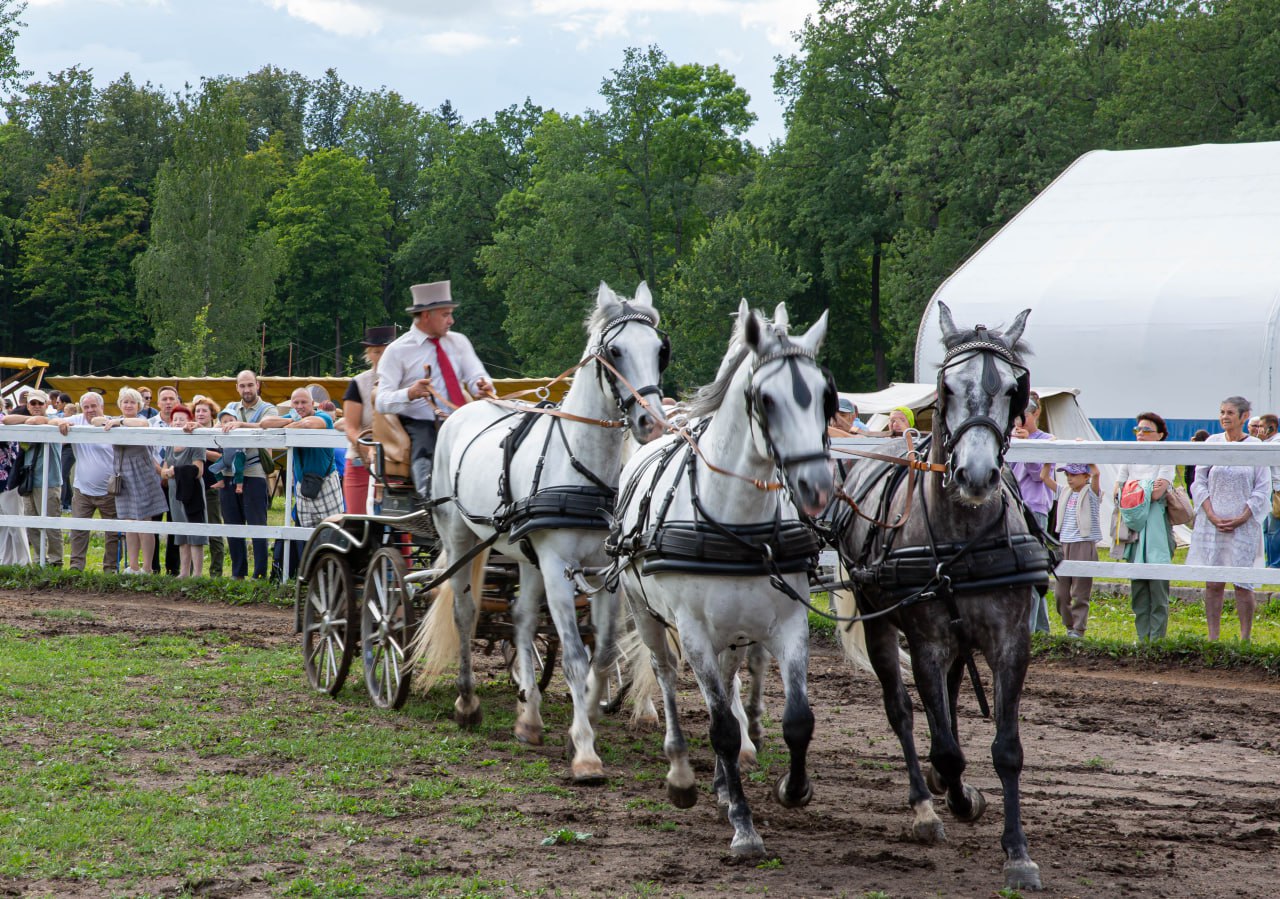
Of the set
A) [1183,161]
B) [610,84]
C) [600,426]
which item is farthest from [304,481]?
[610,84]

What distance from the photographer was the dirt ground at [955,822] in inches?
195

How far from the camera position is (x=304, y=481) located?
41.2 ft

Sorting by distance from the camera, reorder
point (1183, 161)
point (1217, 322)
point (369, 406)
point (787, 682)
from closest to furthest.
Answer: point (787, 682) < point (369, 406) < point (1217, 322) < point (1183, 161)

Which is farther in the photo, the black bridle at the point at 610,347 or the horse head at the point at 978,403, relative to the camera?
→ the black bridle at the point at 610,347

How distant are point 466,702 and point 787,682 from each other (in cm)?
298

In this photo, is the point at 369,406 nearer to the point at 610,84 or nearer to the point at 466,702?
the point at 466,702

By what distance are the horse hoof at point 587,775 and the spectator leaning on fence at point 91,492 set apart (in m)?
8.69

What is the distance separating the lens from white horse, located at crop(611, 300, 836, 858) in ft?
16.6

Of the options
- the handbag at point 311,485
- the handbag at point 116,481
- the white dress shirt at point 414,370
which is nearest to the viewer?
the white dress shirt at point 414,370

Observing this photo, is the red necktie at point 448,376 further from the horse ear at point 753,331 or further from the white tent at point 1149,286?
the white tent at point 1149,286

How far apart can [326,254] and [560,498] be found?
59.9 meters

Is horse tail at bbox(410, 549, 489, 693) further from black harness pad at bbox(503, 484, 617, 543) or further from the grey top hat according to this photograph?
the grey top hat

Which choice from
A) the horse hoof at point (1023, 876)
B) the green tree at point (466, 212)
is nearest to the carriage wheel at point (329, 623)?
the horse hoof at point (1023, 876)

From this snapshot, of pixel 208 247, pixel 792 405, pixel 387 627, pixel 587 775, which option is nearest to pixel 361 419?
pixel 387 627
